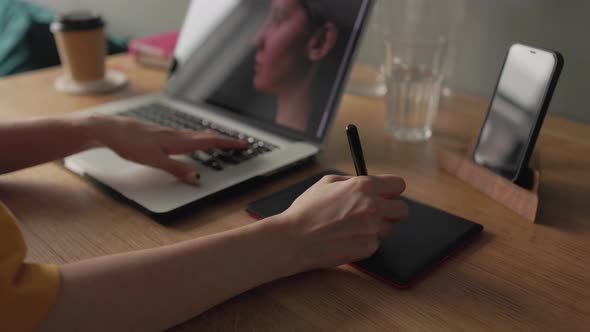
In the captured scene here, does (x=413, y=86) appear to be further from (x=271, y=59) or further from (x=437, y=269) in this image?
(x=437, y=269)

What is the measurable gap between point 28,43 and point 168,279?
5.77ft

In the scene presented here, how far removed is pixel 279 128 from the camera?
873mm

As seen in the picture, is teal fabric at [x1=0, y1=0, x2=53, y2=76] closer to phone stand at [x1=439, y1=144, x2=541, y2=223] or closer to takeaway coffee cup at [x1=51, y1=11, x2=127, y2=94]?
takeaway coffee cup at [x1=51, y1=11, x2=127, y2=94]

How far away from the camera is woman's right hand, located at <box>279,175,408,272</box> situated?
0.55m

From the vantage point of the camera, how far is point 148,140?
2.53 feet

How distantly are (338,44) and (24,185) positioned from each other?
51cm

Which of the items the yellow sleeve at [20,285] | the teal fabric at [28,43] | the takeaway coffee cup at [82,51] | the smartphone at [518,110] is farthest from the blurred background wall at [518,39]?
the teal fabric at [28,43]

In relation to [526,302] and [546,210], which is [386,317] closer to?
[526,302]

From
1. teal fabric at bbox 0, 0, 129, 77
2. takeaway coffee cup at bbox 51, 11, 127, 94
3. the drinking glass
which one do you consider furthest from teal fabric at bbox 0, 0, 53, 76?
the drinking glass

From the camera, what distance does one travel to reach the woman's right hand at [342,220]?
21.8 inches

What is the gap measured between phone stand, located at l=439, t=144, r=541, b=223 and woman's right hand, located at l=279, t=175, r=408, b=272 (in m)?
0.17

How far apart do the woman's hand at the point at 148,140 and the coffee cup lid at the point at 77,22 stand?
1.35 ft

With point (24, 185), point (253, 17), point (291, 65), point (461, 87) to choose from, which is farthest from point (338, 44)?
point (24, 185)

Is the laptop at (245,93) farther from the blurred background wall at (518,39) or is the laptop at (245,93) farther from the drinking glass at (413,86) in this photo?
the blurred background wall at (518,39)
